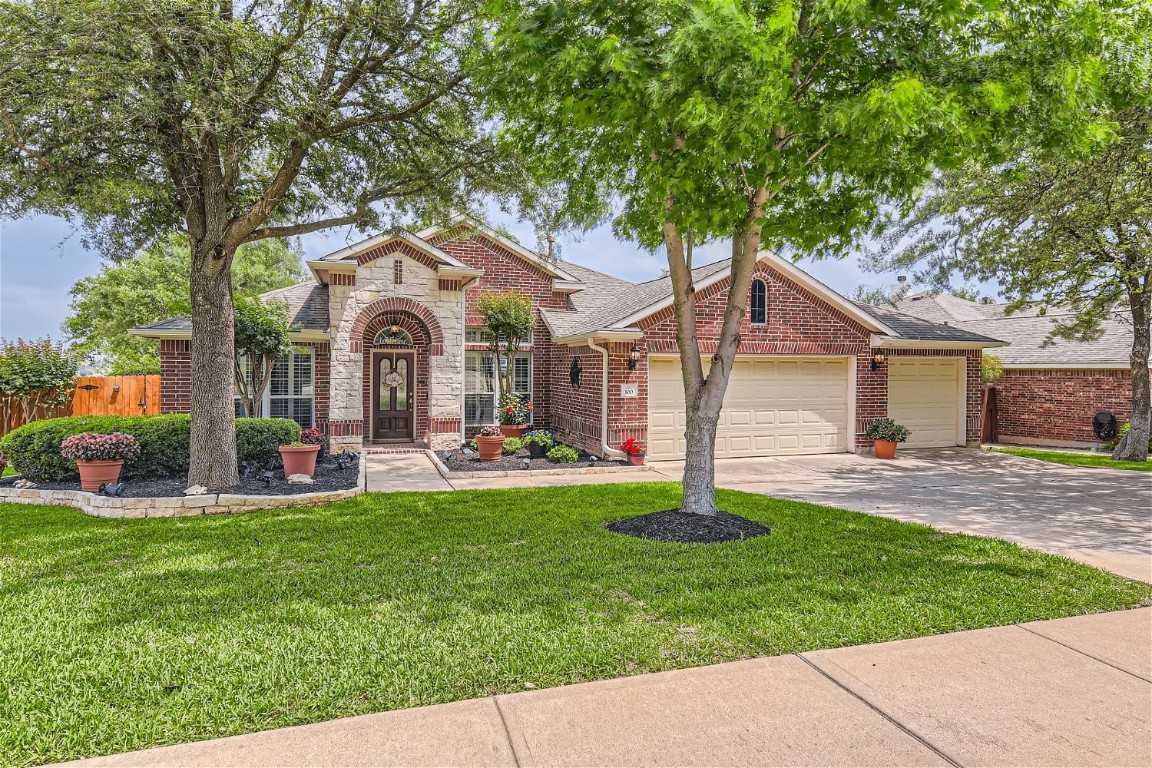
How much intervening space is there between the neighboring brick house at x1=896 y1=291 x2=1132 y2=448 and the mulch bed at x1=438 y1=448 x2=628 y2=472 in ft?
39.9

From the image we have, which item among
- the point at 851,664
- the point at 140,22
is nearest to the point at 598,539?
the point at 851,664

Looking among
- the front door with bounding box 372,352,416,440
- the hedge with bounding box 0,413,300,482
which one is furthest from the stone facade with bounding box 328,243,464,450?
the hedge with bounding box 0,413,300,482

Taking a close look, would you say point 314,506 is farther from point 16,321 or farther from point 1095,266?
point 1095,266

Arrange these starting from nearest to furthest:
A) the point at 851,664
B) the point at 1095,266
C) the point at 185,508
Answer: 1. the point at 851,664
2. the point at 185,508
3. the point at 1095,266

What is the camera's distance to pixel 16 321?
49.5ft

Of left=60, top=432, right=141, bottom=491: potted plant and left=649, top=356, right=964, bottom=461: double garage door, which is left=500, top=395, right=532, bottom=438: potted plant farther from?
left=60, top=432, right=141, bottom=491: potted plant

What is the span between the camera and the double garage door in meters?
13.0

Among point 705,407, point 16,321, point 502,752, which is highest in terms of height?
point 16,321

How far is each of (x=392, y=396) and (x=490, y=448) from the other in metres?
4.25

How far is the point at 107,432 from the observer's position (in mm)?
8766

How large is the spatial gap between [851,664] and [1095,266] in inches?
546

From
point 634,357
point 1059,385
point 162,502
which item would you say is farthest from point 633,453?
point 1059,385

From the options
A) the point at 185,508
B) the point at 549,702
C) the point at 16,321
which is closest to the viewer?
the point at 549,702

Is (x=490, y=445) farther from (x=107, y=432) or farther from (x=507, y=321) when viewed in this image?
(x=107, y=432)
